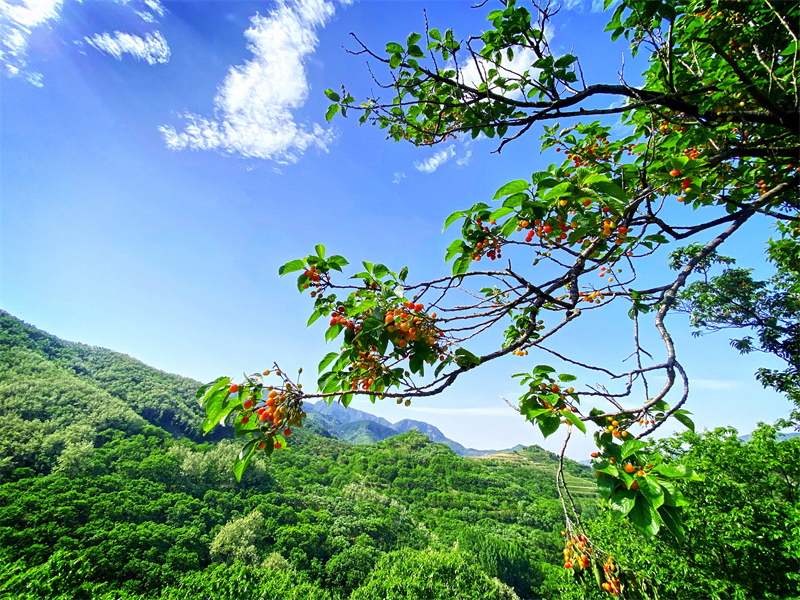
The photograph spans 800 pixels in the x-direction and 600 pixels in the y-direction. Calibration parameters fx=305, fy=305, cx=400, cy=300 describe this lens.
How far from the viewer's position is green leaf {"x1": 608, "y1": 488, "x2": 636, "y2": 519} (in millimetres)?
1237

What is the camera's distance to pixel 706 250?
6.49 feet

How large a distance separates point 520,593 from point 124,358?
106568mm

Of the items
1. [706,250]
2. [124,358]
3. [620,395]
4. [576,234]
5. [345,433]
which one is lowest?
[345,433]

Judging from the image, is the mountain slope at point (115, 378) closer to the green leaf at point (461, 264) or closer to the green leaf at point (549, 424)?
the green leaf at point (461, 264)

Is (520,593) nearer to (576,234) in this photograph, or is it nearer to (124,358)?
(576,234)

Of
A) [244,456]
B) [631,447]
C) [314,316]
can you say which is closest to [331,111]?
[314,316]

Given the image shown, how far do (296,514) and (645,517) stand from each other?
50.5 metres

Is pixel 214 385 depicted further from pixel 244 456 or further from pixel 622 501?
pixel 622 501

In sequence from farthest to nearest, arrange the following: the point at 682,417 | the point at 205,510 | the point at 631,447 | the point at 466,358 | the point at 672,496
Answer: the point at 205,510
the point at 466,358
the point at 682,417
the point at 631,447
the point at 672,496

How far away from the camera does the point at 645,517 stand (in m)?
1.22

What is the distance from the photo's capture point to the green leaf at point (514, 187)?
140cm

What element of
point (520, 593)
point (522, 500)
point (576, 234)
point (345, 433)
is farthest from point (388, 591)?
point (345, 433)

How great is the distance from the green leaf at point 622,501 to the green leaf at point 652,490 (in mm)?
51

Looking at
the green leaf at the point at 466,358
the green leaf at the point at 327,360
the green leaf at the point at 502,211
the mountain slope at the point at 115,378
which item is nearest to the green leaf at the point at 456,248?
the green leaf at the point at 502,211
